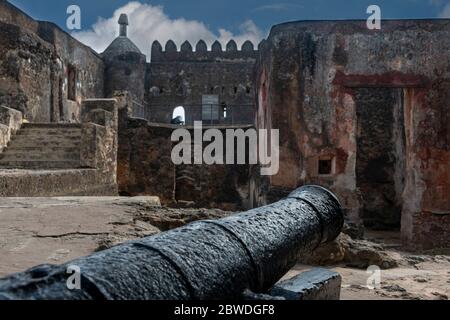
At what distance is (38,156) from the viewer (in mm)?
10852

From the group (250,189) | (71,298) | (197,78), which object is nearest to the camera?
(71,298)

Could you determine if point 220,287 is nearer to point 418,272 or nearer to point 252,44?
point 418,272

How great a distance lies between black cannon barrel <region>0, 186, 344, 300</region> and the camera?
162 cm

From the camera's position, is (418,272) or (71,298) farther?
(418,272)

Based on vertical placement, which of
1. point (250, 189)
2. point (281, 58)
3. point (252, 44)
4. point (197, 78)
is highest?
point (252, 44)

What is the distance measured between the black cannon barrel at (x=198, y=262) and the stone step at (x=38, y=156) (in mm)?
8650

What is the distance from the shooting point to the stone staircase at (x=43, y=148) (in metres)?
10.5

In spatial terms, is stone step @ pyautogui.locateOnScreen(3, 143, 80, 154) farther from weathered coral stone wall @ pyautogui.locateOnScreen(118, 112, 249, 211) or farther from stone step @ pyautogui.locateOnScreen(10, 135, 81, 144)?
weathered coral stone wall @ pyautogui.locateOnScreen(118, 112, 249, 211)

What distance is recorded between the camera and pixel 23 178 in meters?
7.60

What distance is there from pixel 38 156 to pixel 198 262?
965 centimetres

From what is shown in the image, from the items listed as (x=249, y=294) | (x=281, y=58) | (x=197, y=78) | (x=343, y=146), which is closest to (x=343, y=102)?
(x=343, y=146)

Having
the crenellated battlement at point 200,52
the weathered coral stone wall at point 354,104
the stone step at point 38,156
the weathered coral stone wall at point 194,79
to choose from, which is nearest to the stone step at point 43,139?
the stone step at point 38,156

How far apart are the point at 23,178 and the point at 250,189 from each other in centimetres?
893
